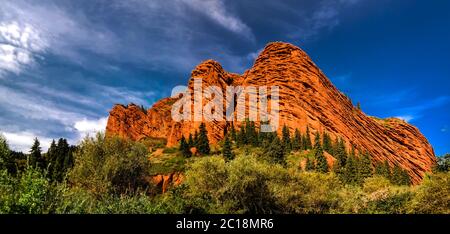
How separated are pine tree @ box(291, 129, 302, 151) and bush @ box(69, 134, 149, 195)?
65163 mm

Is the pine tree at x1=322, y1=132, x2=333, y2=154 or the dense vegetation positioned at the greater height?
the pine tree at x1=322, y1=132, x2=333, y2=154

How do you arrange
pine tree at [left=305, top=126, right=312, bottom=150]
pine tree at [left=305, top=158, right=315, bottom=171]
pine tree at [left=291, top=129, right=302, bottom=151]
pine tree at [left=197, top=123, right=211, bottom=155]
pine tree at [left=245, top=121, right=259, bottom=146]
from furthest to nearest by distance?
pine tree at [left=245, top=121, right=259, bottom=146]
pine tree at [left=305, top=126, right=312, bottom=150]
pine tree at [left=197, top=123, right=211, bottom=155]
pine tree at [left=291, top=129, right=302, bottom=151]
pine tree at [left=305, top=158, right=315, bottom=171]

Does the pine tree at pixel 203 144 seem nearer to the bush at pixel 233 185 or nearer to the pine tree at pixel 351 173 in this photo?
the pine tree at pixel 351 173

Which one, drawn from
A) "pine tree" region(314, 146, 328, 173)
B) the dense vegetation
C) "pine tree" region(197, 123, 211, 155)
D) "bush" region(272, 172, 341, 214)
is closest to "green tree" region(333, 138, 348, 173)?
"pine tree" region(314, 146, 328, 173)

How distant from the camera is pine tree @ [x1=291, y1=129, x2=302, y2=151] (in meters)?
125

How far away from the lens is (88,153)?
65312 mm

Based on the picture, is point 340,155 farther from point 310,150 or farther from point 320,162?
point 320,162

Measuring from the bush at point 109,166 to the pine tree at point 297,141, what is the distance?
6516 cm

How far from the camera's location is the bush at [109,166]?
201ft

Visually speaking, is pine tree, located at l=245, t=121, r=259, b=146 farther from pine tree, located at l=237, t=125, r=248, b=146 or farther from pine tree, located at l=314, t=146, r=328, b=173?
pine tree, located at l=314, t=146, r=328, b=173

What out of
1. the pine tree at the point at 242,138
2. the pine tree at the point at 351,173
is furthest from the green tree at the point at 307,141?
the pine tree at the point at 351,173
